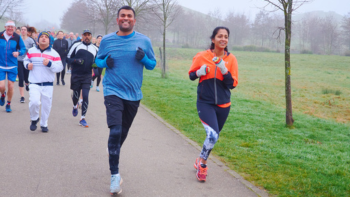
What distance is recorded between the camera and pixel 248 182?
4691 millimetres

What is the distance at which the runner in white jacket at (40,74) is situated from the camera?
6883 mm

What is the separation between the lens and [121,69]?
4270mm

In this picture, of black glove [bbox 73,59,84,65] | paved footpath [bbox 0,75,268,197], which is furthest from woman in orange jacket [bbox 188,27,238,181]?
black glove [bbox 73,59,84,65]

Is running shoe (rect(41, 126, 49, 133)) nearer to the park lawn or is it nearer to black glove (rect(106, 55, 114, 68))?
the park lawn

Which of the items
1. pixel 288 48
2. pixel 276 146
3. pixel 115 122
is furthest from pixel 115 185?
pixel 288 48

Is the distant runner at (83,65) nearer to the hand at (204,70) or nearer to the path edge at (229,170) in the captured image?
the path edge at (229,170)

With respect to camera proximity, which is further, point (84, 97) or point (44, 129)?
point (84, 97)

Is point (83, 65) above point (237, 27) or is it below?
below

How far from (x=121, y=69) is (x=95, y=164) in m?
1.58

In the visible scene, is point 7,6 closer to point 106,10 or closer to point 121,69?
point 106,10

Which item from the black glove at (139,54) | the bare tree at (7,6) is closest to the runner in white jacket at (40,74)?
the black glove at (139,54)

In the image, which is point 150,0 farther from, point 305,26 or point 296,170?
point 305,26

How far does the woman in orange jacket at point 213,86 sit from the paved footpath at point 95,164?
465 millimetres

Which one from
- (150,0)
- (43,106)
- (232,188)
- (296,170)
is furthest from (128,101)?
(150,0)
